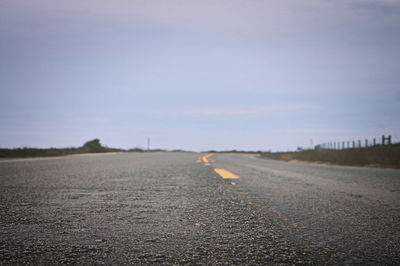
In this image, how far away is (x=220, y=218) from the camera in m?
1.77

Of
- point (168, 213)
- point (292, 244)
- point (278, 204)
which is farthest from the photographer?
point (278, 204)

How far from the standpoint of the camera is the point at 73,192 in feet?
9.17

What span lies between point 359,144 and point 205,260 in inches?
1579

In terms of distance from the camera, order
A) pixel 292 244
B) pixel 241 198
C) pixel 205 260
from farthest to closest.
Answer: pixel 241 198, pixel 292 244, pixel 205 260

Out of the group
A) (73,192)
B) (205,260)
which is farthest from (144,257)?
(73,192)

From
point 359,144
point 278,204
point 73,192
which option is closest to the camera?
point 278,204

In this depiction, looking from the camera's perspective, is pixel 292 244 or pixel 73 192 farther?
pixel 73 192

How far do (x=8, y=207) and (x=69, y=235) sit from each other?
99 cm

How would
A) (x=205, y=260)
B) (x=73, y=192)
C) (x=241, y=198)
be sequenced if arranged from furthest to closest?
(x=73, y=192), (x=241, y=198), (x=205, y=260)

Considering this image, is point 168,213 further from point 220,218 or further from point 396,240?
point 396,240

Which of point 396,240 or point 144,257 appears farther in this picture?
point 396,240

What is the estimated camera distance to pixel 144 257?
1.09 m

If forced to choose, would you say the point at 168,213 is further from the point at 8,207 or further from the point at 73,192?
the point at 73,192

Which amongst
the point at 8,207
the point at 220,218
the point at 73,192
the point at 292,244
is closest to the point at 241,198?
the point at 220,218
